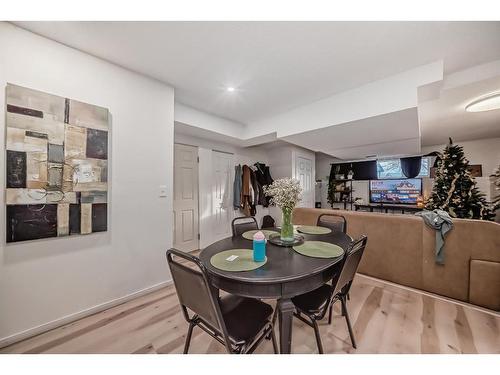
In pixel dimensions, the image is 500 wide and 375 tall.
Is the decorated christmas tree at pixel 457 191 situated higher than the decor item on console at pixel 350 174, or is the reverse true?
the decor item on console at pixel 350 174

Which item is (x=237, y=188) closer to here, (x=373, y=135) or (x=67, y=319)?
(x=373, y=135)

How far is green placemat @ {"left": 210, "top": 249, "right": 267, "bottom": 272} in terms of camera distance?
108 cm

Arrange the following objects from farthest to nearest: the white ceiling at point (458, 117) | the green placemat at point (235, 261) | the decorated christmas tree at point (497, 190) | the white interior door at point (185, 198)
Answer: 1. the white interior door at point (185, 198)
2. the decorated christmas tree at point (497, 190)
3. the white ceiling at point (458, 117)
4. the green placemat at point (235, 261)

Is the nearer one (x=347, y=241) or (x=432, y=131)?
(x=347, y=241)

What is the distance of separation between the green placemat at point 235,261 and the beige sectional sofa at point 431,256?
1882mm

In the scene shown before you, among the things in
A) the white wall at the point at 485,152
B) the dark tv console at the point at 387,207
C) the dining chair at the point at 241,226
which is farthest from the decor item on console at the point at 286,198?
the white wall at the point at 485,152

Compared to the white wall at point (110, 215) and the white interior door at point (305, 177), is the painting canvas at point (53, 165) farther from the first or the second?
the white interior door at point (305, 177)

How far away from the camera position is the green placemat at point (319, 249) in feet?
4.15

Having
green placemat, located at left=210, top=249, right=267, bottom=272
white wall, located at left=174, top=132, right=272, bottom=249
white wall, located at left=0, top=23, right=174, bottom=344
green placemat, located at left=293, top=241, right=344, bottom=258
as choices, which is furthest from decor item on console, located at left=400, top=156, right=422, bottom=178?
white wall, located at left=0, top=23, right=174, bottom=344

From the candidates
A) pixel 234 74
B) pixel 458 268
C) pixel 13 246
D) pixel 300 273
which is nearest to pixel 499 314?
pixel 458 268

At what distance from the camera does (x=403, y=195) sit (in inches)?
182

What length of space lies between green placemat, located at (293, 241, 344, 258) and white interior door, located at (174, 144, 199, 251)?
90.2 inches
